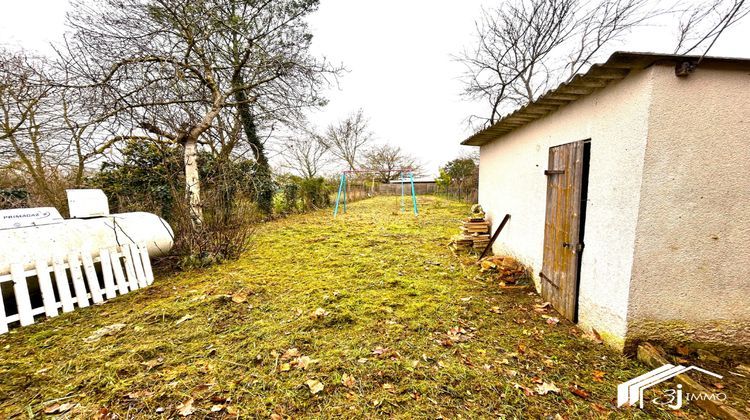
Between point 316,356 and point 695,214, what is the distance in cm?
333

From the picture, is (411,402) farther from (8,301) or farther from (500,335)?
(8,301)

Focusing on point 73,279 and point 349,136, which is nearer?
point 73,279

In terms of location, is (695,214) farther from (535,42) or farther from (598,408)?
(535,42)

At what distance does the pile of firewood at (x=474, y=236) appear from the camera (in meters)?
5.47

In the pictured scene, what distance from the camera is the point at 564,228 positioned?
296cm

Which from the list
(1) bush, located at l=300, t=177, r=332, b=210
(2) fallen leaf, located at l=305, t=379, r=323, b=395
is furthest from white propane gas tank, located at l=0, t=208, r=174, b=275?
(1) bush, located at l=300, t=177, r=332, b=210

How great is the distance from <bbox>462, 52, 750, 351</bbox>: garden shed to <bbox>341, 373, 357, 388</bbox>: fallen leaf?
2311mm

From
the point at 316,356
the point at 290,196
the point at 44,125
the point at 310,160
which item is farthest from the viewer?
the point at 310,160

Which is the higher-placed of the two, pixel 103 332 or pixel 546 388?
pixel 103 332

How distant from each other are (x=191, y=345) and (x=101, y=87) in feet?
15.8

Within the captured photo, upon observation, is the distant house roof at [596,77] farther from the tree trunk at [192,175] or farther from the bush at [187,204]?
the tree trunk at [192,175]

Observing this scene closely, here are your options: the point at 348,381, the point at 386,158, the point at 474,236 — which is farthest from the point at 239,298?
the point at 386,158

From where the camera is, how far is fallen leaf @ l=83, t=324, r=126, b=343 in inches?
101

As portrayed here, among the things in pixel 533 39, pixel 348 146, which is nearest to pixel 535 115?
pixel 533 39
